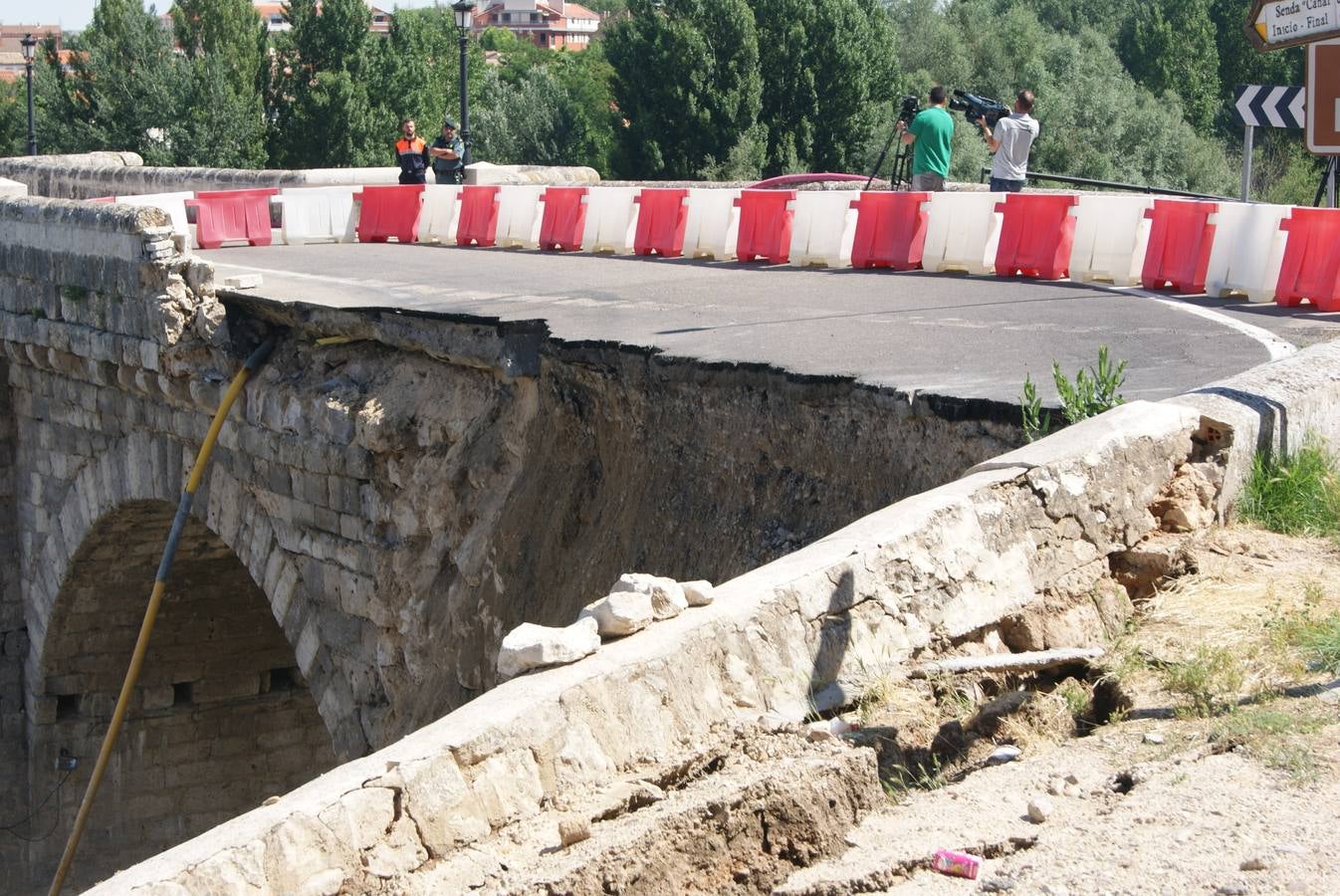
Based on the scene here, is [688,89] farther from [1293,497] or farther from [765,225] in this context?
[1293,497]

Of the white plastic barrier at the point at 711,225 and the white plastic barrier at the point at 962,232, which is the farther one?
the white plastic barrier at the point at 711,225

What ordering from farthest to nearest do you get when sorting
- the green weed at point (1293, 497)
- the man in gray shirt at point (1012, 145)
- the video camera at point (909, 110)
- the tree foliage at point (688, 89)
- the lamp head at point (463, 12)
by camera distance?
the tree foliage at point (688, 89)
the lamp head at point (463, 12)
the video camera at point (909, 110)
the man in gray shirt at point (1012, 145)
the green weed at point (1293, 497)

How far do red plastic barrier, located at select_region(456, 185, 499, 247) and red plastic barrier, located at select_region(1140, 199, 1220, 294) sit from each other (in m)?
7.29

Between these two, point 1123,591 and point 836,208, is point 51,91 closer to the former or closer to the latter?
point 836,208

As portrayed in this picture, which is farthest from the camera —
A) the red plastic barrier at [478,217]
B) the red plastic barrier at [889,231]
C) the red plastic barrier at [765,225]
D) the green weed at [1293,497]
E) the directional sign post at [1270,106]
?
the red plastic barrier at [478,217]

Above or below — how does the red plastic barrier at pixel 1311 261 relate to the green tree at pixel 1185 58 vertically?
below

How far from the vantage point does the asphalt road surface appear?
7.77 m

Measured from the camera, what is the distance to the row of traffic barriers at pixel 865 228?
10.5m

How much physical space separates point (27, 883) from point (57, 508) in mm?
3784

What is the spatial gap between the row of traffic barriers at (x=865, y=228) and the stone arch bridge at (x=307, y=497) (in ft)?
12.7

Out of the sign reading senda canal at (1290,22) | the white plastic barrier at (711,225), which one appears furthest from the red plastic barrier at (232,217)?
the sign reading senda canal at (1290,22)

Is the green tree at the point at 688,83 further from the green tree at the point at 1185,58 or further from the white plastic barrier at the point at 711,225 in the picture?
the white plastic barrier at the point at 711,225

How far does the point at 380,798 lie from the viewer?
376cm

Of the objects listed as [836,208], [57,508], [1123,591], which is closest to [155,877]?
[1123,591]
